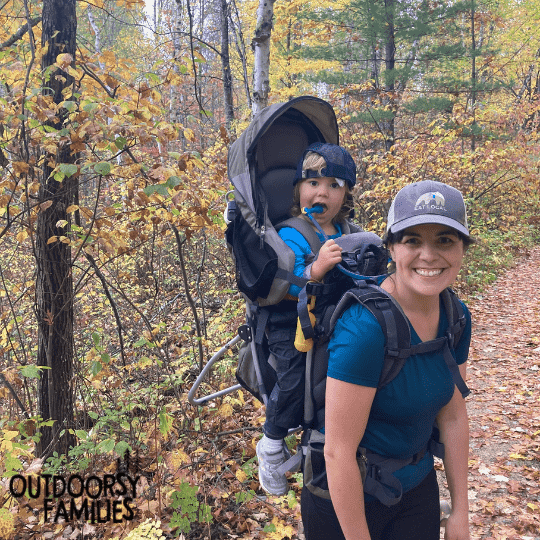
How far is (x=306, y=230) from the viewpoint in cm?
225

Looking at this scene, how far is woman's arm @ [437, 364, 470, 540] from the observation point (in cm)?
164

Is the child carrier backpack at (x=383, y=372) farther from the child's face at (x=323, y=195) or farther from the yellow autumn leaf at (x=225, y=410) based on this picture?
the yellow autumn leaf at (x=225, y=410)

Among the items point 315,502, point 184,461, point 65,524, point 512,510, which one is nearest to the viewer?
point 315,502

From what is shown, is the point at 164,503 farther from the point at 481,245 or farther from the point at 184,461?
the point at 481,245

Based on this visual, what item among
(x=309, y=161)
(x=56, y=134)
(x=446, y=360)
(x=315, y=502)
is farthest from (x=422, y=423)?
(x=56, y=134)

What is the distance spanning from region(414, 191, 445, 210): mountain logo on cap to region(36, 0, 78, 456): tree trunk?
343 cm

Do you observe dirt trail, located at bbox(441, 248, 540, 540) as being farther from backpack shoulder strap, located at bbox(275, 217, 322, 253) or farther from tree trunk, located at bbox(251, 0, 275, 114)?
tree trunk, located at bbox(251, 0, 275, 114)

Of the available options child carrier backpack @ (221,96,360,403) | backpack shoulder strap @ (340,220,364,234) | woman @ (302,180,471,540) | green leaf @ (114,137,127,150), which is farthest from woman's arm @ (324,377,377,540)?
green leaf @ (114,137,127,150)

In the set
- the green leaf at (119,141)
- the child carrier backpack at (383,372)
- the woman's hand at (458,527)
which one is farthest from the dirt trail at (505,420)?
the green leaf at (119,141)

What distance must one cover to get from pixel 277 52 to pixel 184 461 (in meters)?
17.1

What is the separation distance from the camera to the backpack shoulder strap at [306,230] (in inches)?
87.3

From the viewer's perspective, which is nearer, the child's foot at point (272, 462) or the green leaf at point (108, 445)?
the child's foot at point (272, 462)

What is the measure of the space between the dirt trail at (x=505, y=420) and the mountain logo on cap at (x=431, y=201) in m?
3.27

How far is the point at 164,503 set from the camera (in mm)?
3486
